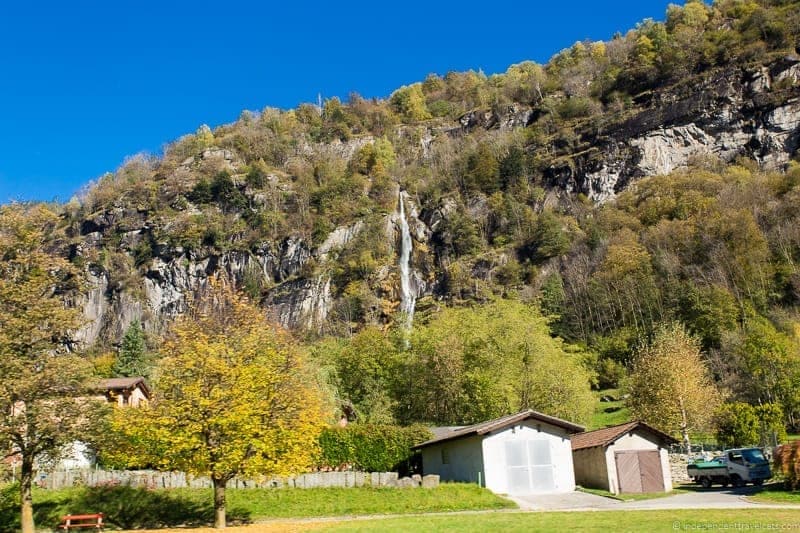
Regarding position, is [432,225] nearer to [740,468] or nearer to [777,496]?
[740,468]

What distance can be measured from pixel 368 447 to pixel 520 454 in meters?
8.23

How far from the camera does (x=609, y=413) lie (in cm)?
4931

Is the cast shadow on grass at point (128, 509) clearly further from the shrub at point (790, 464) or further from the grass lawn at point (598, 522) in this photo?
the shrub at point (790, 464)

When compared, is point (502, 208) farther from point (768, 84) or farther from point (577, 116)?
point (768, 84)

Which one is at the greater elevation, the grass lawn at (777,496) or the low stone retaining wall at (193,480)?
the low stone retaining wall at (193,480)

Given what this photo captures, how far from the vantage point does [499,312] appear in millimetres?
41156

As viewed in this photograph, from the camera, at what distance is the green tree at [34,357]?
17453mm

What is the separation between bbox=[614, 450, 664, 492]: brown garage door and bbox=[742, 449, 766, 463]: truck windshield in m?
3.54

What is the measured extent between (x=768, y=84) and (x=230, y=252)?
90403 millimetres

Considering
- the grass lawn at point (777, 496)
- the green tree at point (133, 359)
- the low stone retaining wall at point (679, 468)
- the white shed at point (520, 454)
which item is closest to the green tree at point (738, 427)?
the low stone retaining wall at point (679, 468)

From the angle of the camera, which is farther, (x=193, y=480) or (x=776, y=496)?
(x=193, y=480)

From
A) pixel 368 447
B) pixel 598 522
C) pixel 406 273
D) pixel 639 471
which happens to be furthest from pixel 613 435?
pixel 406 273

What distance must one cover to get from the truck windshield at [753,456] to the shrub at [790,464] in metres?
2.99

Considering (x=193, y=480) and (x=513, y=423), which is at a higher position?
(x=513, y=423)
